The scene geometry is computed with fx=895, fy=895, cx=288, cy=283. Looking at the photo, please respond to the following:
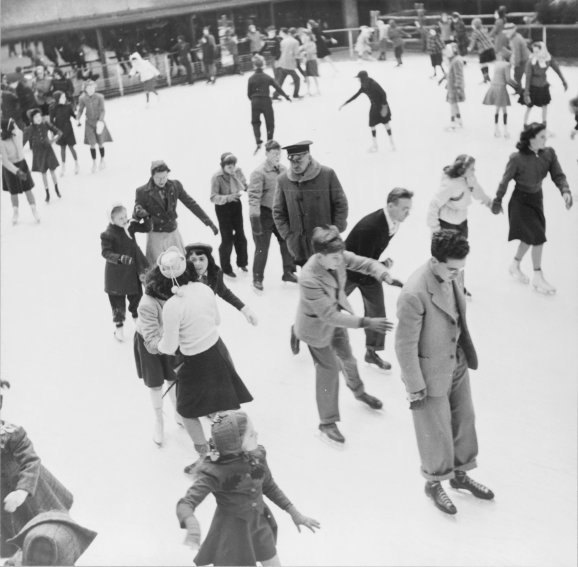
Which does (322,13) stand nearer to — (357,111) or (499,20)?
(357,111)

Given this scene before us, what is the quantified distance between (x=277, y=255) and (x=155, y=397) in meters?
1.50

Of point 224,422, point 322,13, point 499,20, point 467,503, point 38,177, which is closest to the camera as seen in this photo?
point 224,422

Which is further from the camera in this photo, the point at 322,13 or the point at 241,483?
the point at 322,13

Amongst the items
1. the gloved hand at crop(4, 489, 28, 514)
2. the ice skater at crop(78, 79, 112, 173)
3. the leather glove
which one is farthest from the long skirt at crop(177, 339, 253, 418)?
the ice skater at crop(78, 79, 112, 173)

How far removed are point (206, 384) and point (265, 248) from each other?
159cm

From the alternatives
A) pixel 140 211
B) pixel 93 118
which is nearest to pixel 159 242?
pixel 140 211

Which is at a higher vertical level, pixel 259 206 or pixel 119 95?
pixel 119 95

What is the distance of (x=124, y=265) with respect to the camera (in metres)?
5.30

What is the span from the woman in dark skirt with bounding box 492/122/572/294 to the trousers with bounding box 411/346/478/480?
3.25 feet

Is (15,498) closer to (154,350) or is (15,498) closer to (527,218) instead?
(154,350)

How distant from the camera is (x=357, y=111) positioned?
16.2ft

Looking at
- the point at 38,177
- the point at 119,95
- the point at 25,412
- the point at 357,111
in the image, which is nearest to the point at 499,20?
the point at 357,111

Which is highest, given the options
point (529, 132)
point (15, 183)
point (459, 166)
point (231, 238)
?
point (529, 132)

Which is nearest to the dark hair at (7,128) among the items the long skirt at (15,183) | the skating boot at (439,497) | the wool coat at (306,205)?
the long skirt at (15,183)
